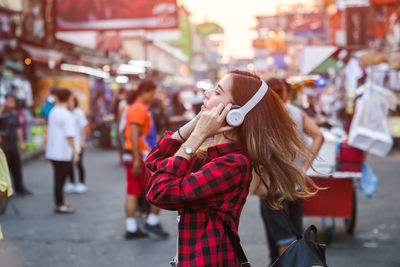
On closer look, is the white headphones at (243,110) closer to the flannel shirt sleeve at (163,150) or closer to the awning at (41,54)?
the flannel shirt sleeve at (163,150)

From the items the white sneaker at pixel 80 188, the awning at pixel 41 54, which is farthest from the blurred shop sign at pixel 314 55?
the awning at pixel 41 54

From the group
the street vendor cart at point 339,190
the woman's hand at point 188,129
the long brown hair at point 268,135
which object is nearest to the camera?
the long brown hair at point 268,135

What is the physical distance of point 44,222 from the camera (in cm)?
748

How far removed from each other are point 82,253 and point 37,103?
1548 cm

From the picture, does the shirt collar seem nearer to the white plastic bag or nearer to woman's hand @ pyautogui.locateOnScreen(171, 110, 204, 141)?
woman's hand @ pyautogui.locateOnScreen(171, 110, 204, 141)

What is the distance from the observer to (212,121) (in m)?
2.25

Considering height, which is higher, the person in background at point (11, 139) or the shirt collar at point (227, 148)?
the shirt collar at point (227, 148)

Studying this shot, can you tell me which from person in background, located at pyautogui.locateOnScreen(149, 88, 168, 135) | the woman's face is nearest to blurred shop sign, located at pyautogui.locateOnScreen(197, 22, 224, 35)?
person in background, located at pyautogui.locateOnScreen(149, 88, 168, 135)

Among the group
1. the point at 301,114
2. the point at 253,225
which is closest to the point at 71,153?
the point at 253,225

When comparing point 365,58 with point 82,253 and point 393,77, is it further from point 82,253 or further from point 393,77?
point 82,253

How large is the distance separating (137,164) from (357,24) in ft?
56.9

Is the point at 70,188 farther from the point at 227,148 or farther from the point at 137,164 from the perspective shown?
the point at 227,148

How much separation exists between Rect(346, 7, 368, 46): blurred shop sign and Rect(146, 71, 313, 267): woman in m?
20.4

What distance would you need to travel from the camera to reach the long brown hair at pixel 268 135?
2.32m
